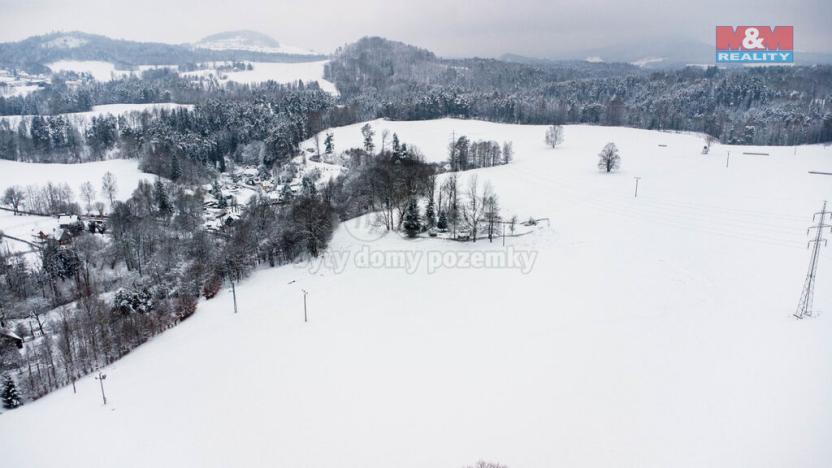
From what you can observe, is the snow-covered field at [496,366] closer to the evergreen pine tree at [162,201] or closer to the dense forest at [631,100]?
the evergreen pine tree at [162,201]

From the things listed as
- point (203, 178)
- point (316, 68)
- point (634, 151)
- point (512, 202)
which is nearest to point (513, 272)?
point (512, 202)

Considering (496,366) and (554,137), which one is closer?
(496,366)

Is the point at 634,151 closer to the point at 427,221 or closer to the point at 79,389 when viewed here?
the point at 427,221

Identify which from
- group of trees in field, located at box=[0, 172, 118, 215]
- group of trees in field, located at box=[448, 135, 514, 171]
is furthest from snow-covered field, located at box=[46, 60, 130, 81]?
group of trees in field, located at box=[448, 135, 514, 171]

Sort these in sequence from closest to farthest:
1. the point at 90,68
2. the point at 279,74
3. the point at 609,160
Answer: the point at 609,160 < the point at 279,74 < the point at 90,68

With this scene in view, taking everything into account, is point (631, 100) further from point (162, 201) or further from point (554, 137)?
point (162, 201)

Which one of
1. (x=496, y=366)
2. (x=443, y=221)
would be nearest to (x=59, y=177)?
(x=443, y=221)
